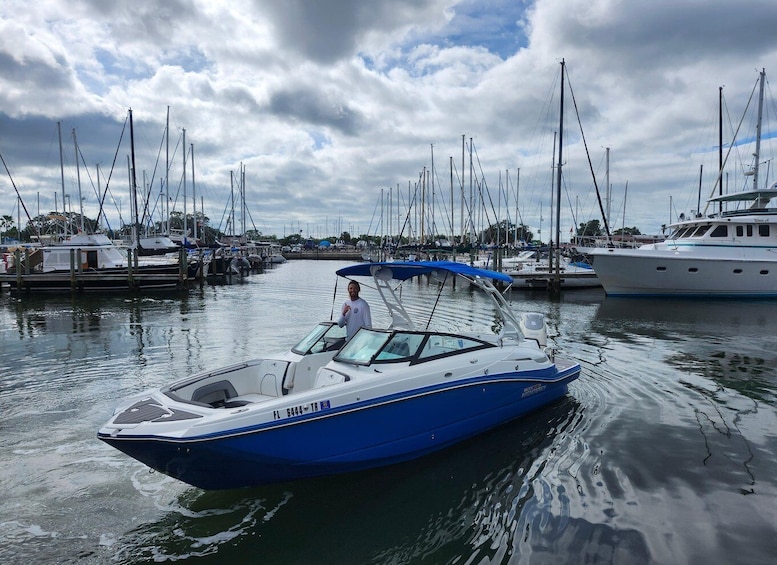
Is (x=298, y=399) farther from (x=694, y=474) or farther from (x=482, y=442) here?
(x=694, y=474)

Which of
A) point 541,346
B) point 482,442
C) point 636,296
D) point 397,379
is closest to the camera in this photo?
point 397,379

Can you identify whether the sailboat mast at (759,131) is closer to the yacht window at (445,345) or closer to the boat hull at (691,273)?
the boat hull at (691,273)

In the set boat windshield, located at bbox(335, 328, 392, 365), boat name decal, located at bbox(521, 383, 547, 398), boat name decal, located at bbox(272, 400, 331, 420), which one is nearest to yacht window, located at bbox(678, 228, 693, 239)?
boat name decal, located at bbox(521, 383, 547, 398)

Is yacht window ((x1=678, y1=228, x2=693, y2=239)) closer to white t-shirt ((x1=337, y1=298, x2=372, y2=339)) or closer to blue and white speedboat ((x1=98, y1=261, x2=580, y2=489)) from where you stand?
blue and white speedboat ((x1=98, y1=261, x2=580, y2=489))

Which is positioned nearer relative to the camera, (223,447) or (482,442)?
(223,447)

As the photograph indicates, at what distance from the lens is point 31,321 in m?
18.6

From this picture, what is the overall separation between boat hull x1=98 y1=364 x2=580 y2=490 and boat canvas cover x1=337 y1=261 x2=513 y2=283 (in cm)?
151

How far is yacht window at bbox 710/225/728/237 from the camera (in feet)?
84.2

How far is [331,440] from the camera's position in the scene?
5.44 metres

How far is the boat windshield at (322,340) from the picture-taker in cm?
734

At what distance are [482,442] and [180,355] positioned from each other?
8.60 meters

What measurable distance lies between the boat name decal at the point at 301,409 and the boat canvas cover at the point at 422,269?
9.18ft

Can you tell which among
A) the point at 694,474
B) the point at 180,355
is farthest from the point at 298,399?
the point at 180,355

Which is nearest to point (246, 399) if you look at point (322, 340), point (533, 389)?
point (322, 340)
